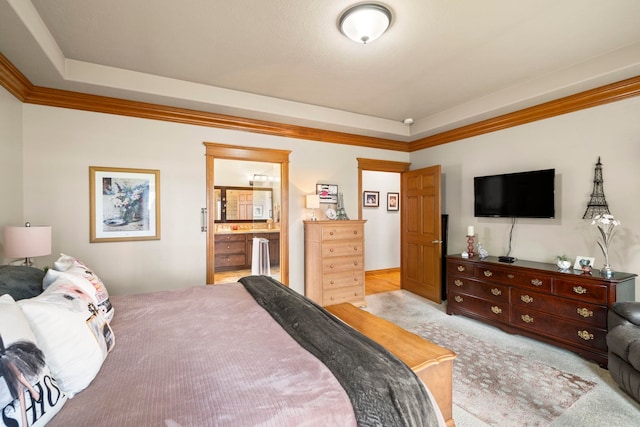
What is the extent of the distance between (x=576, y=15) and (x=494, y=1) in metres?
0.69

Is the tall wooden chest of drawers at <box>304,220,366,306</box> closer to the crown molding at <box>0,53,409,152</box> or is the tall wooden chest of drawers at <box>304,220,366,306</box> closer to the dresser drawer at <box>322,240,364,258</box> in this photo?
the dresser drawer at <box>322,240,364,258</box>

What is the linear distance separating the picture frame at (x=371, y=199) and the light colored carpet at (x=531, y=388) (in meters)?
3.24

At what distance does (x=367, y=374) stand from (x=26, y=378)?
110 cm

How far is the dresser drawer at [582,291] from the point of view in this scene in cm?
254

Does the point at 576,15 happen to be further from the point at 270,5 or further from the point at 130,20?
the point at 130,20

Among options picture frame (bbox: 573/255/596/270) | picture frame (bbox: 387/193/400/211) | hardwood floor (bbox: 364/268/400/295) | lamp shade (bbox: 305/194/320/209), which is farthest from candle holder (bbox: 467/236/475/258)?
picture frame (bbox: 387/193/400/211)

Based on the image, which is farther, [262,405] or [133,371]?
[133,371]

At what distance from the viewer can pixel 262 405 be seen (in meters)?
0.96

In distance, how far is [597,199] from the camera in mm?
2982

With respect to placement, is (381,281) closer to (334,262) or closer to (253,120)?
(334,262)

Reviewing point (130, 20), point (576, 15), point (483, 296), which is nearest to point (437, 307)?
point (483, 296)

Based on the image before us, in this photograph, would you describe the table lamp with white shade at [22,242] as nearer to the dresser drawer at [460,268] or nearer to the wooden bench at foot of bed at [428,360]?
the wooden bench at foot of bed at [428,360]

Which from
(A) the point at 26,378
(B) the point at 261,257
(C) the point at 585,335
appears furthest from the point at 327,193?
(A) the point at 26,378

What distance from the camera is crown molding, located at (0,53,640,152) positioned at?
272cm
